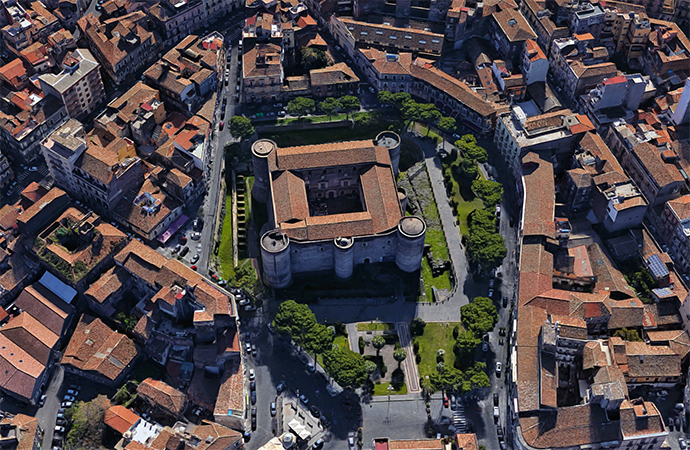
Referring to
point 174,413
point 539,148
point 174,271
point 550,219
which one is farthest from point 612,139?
point 174,413

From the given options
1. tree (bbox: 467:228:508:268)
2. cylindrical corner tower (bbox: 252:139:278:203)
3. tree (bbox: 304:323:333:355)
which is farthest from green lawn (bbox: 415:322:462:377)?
cylindrical corner tower (bbox: 252:139:278:203)

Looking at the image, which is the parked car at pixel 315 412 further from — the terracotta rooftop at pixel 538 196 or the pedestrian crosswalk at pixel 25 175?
the pedestrian crosswalk at pixel 25 175

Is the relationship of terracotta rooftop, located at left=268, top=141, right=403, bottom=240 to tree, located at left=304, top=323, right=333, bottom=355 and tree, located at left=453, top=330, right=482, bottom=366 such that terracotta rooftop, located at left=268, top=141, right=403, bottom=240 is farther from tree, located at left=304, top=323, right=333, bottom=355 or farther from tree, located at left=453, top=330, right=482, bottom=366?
tree, located at left=453, top=330, right=482, bottom=366

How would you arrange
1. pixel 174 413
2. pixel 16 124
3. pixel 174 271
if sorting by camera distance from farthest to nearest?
pixel 16 124, pixel 174 271, pixel 174 413

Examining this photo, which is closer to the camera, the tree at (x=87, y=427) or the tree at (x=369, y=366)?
the tree at (x=87, y=427)

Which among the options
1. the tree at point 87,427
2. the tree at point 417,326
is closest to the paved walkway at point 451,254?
the tree at point 417,326

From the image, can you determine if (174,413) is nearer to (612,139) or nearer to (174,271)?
(174,271)
